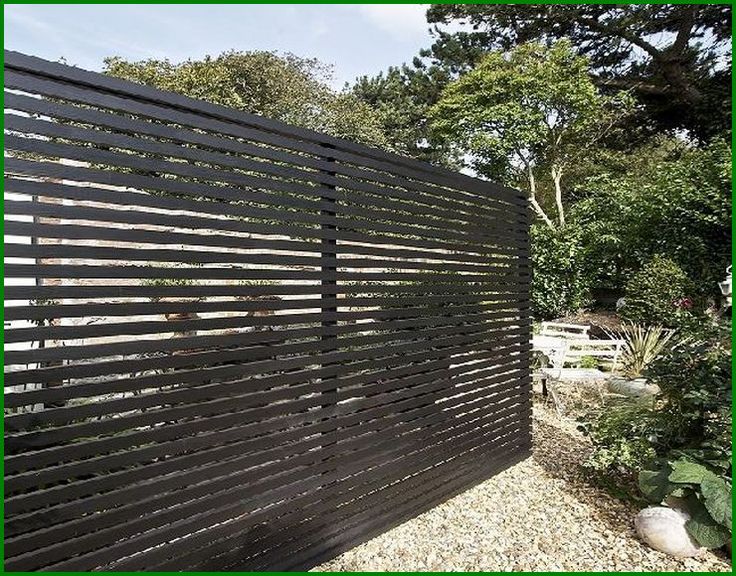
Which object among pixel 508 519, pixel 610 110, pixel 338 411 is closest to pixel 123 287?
pixel 338 411

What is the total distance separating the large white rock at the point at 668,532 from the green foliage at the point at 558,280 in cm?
749

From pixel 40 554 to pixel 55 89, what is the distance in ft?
4.80

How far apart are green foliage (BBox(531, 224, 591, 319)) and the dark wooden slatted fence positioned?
6.88 meters

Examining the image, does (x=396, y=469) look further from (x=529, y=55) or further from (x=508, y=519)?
(x=529, y=55)

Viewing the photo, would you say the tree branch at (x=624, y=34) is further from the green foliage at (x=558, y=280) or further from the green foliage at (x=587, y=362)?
the green foliage at (x=587, y=362)

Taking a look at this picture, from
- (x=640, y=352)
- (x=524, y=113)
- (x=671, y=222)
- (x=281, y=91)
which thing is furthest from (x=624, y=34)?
(x=640, y=352)

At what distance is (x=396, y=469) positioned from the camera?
10.5 ft

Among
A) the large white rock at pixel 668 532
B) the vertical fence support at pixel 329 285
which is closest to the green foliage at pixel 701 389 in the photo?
the large white rock at pixel 668 532

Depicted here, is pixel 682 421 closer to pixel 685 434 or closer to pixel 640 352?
pixel 685 434

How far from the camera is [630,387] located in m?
5.86

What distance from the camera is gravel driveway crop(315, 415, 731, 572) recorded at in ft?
9.18

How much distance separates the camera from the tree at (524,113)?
11.6m

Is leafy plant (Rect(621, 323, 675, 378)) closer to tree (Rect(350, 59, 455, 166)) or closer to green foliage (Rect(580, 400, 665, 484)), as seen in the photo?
green foliage (Rect(580, 400, 665, 484))

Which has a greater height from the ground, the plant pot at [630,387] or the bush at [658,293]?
the bush at [658,293]
